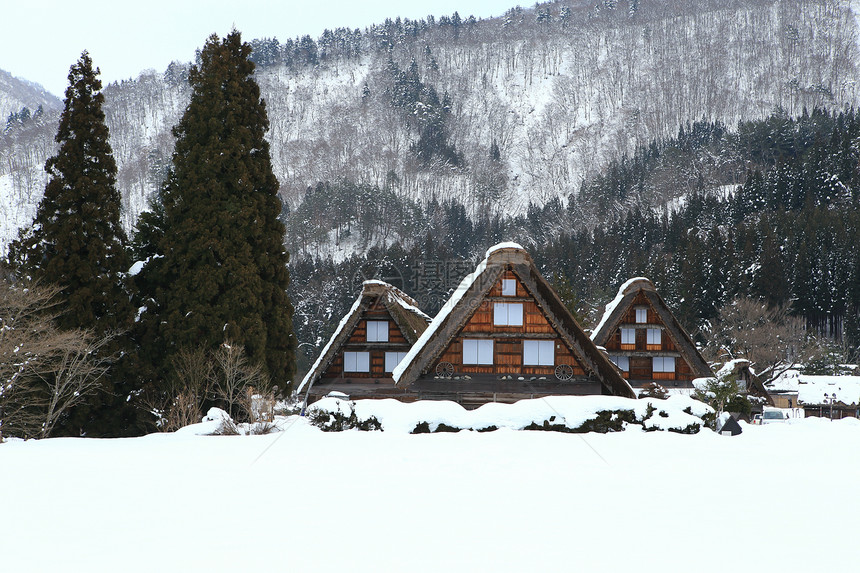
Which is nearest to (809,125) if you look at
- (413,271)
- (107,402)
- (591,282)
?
(591,282)

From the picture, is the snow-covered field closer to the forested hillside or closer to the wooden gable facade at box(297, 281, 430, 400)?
the wooden gable facade at box(297, 281, 430, 400)

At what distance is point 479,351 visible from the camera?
20.5m

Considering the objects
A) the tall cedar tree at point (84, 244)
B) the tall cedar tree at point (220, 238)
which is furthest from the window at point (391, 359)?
the tall cedar tree at point (84, 244)

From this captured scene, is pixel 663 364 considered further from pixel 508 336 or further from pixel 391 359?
pixel 508 336

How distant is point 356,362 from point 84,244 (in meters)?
11.5

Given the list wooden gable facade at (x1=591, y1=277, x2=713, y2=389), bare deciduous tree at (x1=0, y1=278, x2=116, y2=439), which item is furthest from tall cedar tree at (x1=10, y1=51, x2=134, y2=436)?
wooden gable facade at (x1=591, y1=277, x2=713, y2=389)

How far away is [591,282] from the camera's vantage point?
76.9 metres

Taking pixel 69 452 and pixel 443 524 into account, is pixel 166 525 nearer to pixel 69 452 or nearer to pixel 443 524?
pixel 443 524

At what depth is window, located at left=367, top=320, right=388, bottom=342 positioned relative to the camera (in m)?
26.5

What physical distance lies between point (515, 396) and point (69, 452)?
13.1 metres

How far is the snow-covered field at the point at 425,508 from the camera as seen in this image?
227 inches

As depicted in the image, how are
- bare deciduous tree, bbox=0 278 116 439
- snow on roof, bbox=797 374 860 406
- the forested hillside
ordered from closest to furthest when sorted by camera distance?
bare deciduous tree, bbox=0 278 116 439 < snow on roof, bbox=797 374 860 406 < the forested hillside

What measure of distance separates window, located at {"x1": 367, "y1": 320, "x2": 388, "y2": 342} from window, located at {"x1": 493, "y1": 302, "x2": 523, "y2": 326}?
748cm

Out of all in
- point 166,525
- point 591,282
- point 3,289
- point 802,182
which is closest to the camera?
point 166,525
